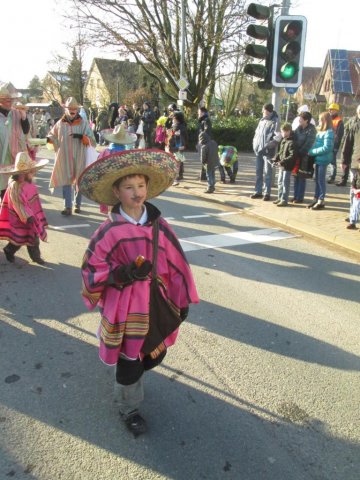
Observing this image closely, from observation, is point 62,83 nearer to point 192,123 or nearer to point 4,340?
point 192,123

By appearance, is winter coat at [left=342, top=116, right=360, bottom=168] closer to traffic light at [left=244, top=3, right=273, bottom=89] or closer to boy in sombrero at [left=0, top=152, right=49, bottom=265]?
traffic light at [left=244, top=3, right=273, bottom=89]

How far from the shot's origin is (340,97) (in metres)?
53.2

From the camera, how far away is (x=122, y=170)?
2273 millimetres

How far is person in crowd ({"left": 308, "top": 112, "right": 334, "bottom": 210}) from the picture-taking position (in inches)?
310

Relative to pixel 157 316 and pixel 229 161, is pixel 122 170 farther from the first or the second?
pixel 229 161

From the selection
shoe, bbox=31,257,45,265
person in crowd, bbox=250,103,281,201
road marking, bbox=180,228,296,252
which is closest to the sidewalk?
road marking, bbox=180,228,296,252

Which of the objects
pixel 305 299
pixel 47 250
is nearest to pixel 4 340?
pixel 47 250

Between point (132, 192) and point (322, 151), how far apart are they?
6417 mm

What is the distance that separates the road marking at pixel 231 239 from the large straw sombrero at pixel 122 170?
139 inches

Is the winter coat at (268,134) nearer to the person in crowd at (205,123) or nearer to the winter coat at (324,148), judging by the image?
the winter coat at (324,148)

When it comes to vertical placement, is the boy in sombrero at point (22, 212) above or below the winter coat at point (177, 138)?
below

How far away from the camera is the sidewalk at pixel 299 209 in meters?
6.65

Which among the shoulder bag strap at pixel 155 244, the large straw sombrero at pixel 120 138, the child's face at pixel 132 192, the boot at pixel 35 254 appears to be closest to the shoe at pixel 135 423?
the shoulder bag strap at pixel 155 244

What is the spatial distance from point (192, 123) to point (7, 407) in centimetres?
1795
